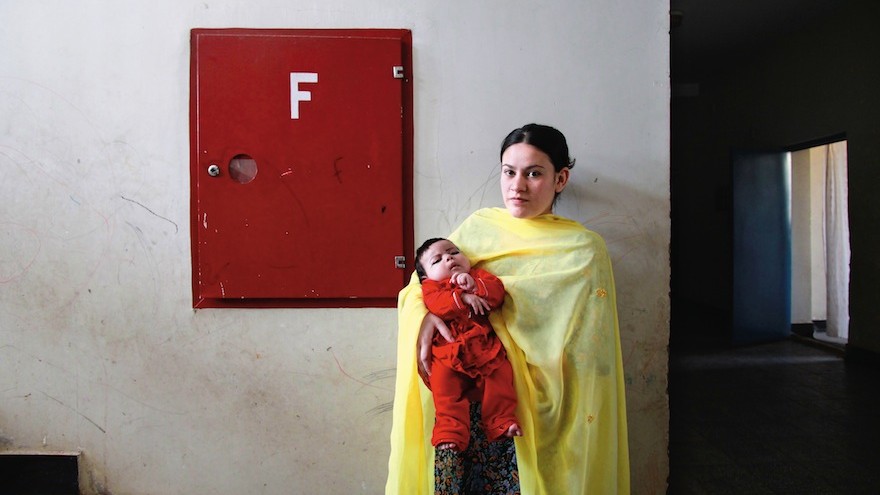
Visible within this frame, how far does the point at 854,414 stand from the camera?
3.18 metres

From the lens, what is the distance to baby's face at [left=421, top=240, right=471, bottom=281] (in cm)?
160

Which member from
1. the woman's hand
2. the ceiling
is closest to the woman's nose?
the woman's hand

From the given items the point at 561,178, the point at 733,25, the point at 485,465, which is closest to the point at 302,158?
the point at 561,178

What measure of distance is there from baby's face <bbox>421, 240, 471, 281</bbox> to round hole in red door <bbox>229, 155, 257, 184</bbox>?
86 centimetres

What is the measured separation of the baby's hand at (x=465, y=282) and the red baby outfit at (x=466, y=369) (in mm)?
15

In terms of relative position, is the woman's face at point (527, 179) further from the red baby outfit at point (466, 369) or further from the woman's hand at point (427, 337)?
the woman's hand at point (427, 337)

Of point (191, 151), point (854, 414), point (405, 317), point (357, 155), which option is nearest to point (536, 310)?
point (405, 317)

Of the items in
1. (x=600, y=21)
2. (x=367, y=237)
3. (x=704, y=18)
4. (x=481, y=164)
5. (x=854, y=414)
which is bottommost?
(x=854, y=414)

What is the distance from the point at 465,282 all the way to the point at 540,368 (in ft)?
1.14

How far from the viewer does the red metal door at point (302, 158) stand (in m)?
2.01

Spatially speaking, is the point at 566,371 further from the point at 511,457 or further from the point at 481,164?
the point at 481,164

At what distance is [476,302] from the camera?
59.3 inches

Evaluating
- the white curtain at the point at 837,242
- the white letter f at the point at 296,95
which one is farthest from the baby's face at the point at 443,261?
the white curtain at the point at 837,242

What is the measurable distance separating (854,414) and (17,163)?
4.74 meters
